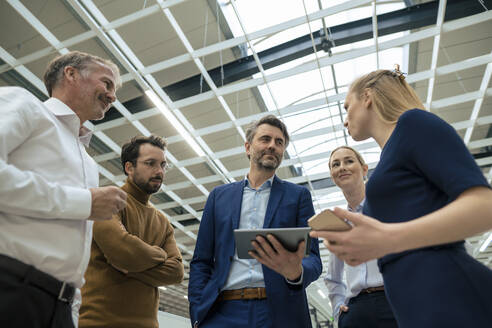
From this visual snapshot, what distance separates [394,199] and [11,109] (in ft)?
5.11

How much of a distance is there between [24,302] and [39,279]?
9 cm

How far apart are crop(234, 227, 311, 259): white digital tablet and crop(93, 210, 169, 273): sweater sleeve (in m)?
0.81

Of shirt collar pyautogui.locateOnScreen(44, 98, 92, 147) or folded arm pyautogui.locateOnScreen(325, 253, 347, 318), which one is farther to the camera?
folded arm pyautogui.locateOnScreen(325, 253, 347, 318)

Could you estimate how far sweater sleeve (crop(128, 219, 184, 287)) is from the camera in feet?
7.57

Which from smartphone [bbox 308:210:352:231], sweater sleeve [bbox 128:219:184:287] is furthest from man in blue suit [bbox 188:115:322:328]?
smartphone [bbox 308:210:352:231]

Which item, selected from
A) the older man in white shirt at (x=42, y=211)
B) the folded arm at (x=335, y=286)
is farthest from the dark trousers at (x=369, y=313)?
the older man in white shirt at (x=42, y=211)

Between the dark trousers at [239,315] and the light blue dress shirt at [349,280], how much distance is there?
88cm

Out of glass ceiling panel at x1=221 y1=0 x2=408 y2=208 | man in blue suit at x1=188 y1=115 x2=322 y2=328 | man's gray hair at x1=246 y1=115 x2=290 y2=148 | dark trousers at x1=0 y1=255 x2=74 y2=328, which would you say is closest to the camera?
dark trousers at x1=0 y1=255 x2=74 y2=328

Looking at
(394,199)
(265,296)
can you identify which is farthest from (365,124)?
(265,296)

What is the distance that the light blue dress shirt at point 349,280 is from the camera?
94.3 inches

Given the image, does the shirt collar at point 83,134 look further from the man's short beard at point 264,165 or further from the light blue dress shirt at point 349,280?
the light blue dress shirt at point 349,280

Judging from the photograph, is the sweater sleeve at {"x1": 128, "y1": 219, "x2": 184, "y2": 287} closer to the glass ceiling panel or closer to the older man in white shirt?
the older man in white shirt

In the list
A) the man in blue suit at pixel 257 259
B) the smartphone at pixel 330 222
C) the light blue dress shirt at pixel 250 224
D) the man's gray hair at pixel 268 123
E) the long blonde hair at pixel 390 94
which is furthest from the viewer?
the man's gray hair at pixel 268 123

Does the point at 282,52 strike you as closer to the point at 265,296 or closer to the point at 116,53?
the point at 116,53
